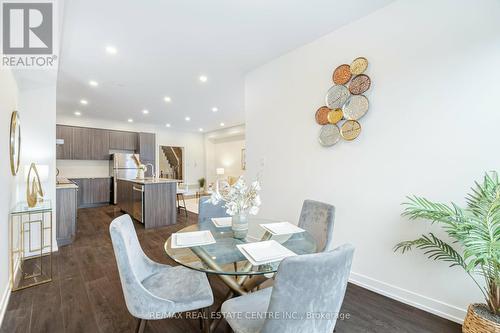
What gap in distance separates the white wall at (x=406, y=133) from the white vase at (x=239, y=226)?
1.30 m

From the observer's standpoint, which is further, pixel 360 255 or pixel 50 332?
pixel 360 255

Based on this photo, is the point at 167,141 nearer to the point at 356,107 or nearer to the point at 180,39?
the point at 180,39

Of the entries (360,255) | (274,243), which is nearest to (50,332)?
(274,243)

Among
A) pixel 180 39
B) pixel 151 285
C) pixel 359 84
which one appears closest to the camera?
pixel 151 285

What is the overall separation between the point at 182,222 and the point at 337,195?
3.59 metres

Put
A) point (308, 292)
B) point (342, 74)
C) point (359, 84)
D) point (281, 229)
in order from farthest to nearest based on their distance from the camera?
point (342, 74) < point (359, 84) < point (281, 229) < point (308, 292)

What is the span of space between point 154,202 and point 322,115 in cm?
368

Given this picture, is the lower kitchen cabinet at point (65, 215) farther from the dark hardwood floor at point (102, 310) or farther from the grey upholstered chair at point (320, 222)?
the grey upholstered chair at point (320, 222)

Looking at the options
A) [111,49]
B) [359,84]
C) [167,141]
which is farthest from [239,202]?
[167,141]

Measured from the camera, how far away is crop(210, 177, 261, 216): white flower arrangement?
1.71 meters

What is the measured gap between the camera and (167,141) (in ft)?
29.0

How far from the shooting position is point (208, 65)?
3408 mm

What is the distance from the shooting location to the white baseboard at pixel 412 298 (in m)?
1.79

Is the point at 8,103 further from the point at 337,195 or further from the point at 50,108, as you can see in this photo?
the point at 337,195
